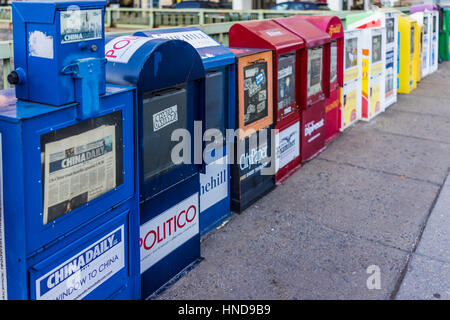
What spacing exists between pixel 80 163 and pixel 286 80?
10.8ft

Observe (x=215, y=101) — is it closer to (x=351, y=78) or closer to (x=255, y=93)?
(x=255, y=93)

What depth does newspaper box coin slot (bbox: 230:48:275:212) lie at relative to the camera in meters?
4.73

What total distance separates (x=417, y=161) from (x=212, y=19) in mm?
11302

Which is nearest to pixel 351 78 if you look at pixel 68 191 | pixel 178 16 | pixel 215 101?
pixel 215 101

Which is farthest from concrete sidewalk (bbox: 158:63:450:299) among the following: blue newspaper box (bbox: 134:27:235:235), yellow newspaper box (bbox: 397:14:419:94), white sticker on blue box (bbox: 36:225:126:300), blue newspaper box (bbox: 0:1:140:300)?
yellow newspaper box (bbox: 397:14:419:94)

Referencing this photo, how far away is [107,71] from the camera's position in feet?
10.5

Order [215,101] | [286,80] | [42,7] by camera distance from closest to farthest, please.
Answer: [42,7], [215,101], [286,80]

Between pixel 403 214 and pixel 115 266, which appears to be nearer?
pixel 115 266

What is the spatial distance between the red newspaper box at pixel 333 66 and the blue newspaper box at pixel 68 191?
166 inches

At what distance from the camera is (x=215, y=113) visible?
175 inches

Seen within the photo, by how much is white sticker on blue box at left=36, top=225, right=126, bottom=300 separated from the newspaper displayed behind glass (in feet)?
0.98

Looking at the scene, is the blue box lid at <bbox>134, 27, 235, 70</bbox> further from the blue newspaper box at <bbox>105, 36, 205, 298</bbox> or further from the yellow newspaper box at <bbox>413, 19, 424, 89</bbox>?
the yellow newspaper box at <bbox>413, 19, 424, 89</bbox>
